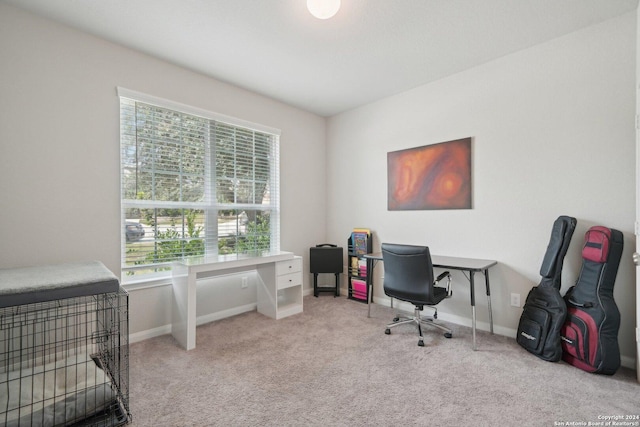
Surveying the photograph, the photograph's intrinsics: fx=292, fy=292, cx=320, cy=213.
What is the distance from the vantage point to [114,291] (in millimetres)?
1661

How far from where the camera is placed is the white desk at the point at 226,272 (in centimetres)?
257

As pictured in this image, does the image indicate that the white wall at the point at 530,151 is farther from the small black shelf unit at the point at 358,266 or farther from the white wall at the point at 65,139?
the white wall at the point at 65,139

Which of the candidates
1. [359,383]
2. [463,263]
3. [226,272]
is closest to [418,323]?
[463,263]

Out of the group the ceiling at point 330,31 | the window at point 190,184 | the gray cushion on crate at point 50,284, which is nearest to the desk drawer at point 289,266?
the window at point 190,184

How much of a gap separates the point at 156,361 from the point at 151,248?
106 cm

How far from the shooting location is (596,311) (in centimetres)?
212

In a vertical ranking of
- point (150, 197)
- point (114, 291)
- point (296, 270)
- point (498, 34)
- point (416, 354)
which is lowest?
point (416, 354)

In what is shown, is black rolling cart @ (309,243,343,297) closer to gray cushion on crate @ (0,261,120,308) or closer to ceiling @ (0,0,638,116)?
→ ceiling @ (0,0,638,116)

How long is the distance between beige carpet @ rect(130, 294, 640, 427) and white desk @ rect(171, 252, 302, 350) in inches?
8.4

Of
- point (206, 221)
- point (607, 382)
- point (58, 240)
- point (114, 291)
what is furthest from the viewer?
A: point (206, 221)

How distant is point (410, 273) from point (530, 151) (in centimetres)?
157

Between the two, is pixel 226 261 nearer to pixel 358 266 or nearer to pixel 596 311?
pixel 358 266

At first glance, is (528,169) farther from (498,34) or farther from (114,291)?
(114,291)

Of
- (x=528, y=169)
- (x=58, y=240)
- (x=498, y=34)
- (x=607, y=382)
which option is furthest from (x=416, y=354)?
(x=58, y=240)
